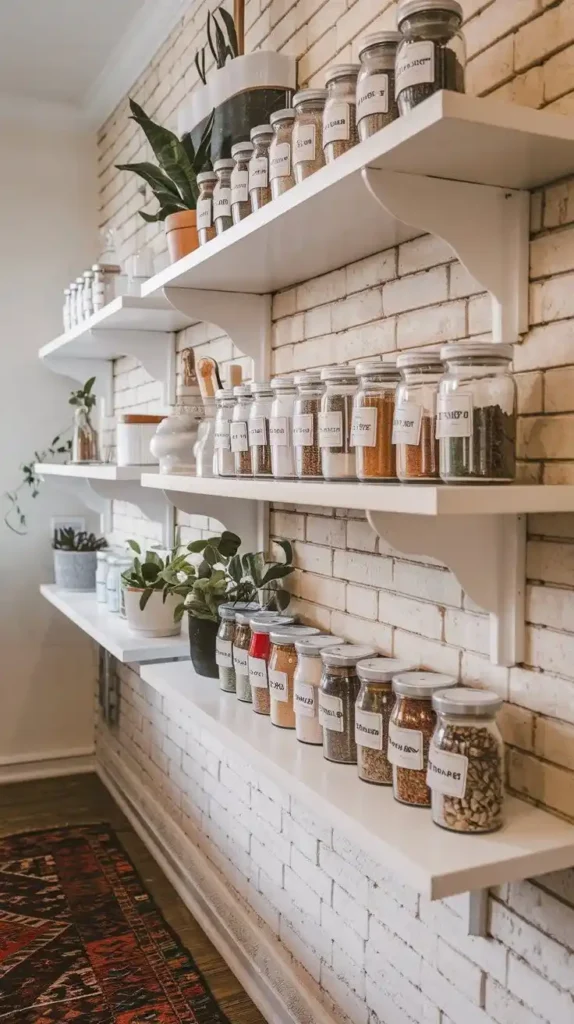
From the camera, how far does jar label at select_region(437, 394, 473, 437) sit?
1.03 m

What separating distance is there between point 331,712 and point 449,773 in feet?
0.95

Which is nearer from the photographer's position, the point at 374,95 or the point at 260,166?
the point at 374,95

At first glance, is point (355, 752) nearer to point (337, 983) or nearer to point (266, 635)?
point (266, 635)

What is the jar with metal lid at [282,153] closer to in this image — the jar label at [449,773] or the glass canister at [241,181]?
the glass canister at [241,181]

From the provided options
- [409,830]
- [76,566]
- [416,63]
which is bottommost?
[409,830]

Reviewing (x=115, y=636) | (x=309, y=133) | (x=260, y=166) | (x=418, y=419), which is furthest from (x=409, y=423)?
(x=115, y=636)

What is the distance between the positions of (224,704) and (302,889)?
1.49 ft

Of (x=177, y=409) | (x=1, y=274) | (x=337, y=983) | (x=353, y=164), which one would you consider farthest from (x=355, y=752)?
(x=1, y=274)

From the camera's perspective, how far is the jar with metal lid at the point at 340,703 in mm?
1340

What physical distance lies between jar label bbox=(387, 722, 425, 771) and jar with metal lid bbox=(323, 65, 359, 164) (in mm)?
792

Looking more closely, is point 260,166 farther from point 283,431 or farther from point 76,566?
point 76,566

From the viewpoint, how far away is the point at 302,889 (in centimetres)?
182

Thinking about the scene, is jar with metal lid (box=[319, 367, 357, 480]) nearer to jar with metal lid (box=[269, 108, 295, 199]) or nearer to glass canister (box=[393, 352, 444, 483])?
glass canister (box=[393, 352, 444, 483])

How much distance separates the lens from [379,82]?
113 centimetres
